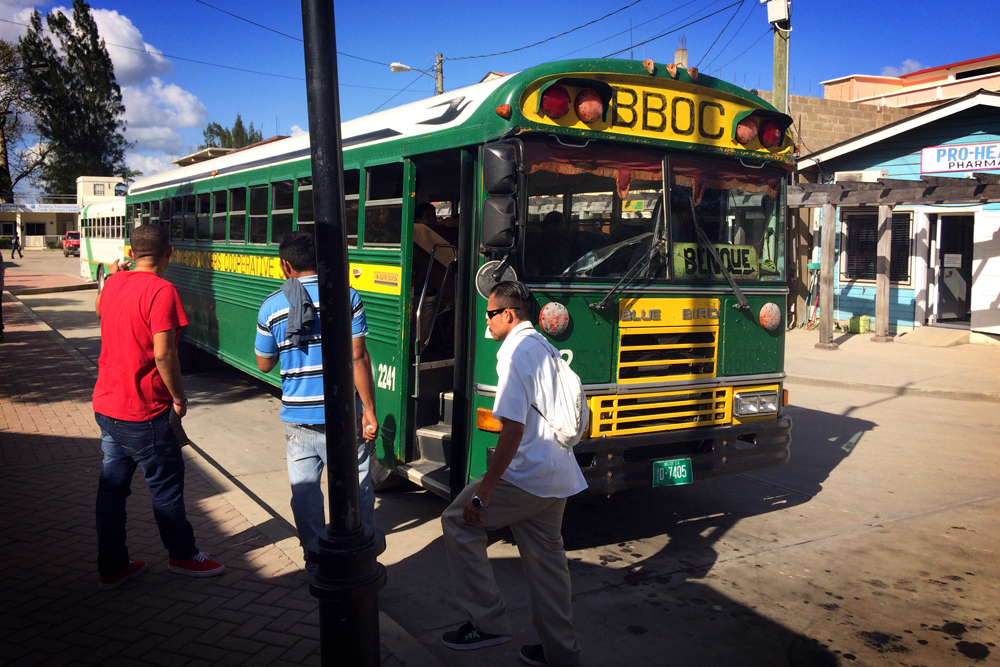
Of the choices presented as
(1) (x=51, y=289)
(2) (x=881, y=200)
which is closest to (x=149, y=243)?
(2) (x=881, y=200)

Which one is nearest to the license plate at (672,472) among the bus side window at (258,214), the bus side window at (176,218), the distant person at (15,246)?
the bus side window at (258,214)

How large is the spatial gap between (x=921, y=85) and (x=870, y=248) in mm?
22177

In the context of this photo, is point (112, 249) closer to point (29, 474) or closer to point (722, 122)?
point (29, 474)

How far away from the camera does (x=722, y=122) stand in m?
5.30

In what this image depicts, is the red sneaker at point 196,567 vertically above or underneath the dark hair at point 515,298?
underneath

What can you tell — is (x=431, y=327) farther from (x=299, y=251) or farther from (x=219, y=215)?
(x=219, y=215)

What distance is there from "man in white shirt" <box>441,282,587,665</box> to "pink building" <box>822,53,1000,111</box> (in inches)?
1104

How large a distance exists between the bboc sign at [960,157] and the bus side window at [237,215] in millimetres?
13853

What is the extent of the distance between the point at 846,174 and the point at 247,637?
54.6 ft

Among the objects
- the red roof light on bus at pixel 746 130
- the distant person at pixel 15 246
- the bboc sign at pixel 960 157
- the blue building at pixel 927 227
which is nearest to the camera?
the red roof light on bus at pixel 746 130

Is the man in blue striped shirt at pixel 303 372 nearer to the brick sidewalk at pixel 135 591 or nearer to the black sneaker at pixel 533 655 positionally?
the brick sidewalk at pixel 135 591

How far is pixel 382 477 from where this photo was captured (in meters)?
6.02

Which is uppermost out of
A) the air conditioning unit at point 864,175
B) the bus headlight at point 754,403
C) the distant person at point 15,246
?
the air conditioning unit at point 864,175

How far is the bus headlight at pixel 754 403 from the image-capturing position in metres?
5.41
